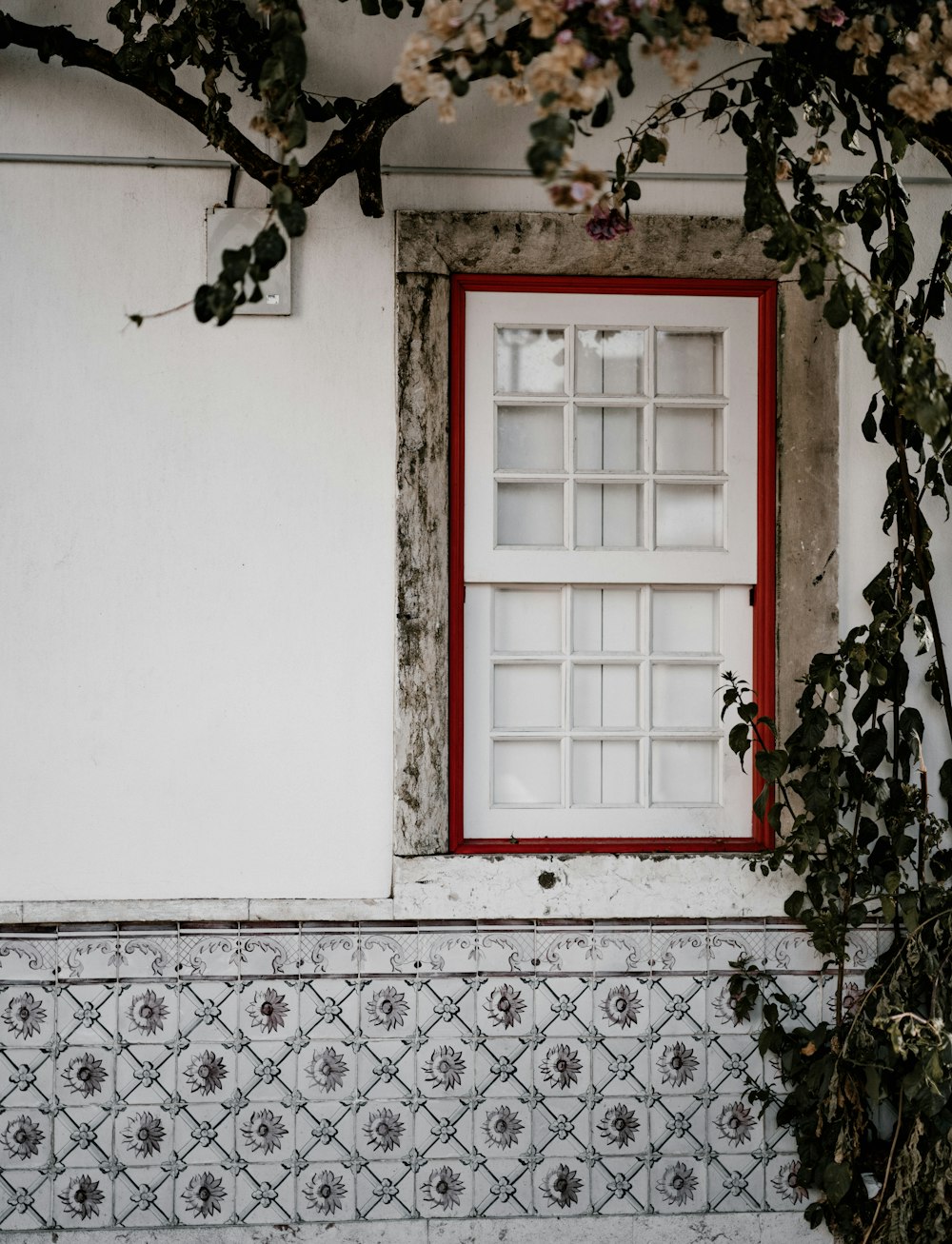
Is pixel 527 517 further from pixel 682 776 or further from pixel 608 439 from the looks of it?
pixel 682 776

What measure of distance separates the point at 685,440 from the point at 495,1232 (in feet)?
7.78

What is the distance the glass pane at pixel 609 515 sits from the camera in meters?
3.39

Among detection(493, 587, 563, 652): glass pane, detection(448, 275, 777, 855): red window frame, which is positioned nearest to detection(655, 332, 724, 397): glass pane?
detection(448, 275, 777, 855): red window frame

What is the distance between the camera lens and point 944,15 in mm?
2244

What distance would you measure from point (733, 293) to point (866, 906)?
6.04 feet

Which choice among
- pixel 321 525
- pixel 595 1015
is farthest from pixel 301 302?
pixel 595 1015

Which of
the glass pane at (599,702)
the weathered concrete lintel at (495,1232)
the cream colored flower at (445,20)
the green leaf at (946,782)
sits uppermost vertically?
the cream colored flower at (445,20)

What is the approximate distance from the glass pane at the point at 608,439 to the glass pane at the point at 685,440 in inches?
2.8

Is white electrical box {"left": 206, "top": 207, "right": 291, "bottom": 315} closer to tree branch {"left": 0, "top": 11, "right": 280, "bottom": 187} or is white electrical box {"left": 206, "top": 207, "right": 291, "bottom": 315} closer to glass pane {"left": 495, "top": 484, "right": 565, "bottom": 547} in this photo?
tree branch {"left": 0, "top": 11, "right": 280, "bottom": 187}

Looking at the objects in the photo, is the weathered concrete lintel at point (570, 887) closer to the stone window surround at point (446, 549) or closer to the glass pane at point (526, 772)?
the stone window surround at point (446, 549)

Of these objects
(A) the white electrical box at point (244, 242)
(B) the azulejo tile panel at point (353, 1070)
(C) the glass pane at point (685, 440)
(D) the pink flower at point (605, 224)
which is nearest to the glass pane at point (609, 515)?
(C) the glass pane at point (685, 440)

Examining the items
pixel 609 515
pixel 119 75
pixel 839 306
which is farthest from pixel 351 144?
pixel 839 306

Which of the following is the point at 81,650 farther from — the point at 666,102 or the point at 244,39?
the point at 666,102

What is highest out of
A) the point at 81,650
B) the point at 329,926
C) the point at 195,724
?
the point at 81,650
